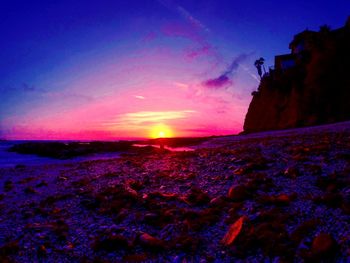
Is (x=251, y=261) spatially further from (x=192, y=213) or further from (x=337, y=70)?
(x=337, y=70)

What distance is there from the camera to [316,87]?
120 ft

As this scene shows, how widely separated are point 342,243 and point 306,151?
6.27 meters

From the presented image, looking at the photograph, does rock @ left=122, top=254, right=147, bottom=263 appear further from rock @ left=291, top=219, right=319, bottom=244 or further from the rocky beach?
rock @ left=291, top=219, right=319, bottom=244

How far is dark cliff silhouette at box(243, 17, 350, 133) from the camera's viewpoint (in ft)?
113

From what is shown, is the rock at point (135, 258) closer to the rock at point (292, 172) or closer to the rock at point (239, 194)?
the rock at point (239, 194)

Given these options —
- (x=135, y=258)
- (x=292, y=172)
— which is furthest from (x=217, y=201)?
(x=292, y=172)

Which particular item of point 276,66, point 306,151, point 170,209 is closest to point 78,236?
point 170,209

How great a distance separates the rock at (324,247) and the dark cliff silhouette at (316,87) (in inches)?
1277

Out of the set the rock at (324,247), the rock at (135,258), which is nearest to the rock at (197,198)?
the rock at (135,258)

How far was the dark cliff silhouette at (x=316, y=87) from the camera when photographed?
34469 mm

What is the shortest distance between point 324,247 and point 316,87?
38746 millimetres

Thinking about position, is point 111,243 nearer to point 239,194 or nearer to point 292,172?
point 239,194

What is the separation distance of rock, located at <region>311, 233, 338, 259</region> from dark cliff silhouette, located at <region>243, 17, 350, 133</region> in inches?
1277

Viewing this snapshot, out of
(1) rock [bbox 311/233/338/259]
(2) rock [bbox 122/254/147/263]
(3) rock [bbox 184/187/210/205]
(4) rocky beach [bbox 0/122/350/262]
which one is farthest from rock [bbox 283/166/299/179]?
(2) rock [bbox 122/254/147/263]
